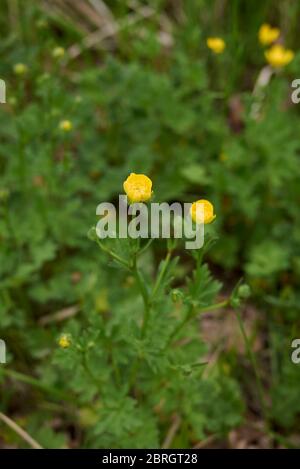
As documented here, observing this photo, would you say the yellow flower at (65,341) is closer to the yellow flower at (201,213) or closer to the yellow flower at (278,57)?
the yellow flower at (201,213)

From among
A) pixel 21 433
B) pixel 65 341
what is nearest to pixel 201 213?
pixel 65 341

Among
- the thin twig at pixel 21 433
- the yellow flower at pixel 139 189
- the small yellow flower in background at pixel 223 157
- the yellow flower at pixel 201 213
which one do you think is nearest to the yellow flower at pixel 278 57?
the small yellow flower in background at pixel 223 157

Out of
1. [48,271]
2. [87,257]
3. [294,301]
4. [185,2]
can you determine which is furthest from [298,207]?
[185,2]

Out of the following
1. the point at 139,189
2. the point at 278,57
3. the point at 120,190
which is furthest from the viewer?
the point at 278,57

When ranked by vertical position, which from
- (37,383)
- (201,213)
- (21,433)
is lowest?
(21,433)

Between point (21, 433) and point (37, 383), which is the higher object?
point (37, 383)

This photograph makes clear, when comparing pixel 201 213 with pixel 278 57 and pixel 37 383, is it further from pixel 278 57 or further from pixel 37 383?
pixel 278 57

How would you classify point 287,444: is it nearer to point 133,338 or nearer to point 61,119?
point 133,338
